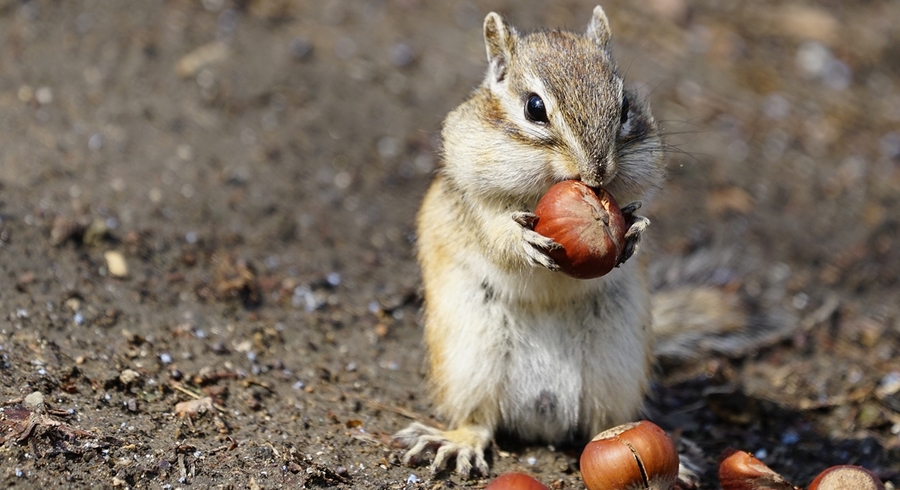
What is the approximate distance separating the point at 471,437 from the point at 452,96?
3243 millimetres

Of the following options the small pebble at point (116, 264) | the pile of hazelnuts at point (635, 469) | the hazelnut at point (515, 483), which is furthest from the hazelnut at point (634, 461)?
the small pebble at point (116, 264)

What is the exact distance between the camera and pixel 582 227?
10.1ft

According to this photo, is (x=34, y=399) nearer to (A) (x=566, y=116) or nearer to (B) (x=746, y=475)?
(A) (x=566, y=116)

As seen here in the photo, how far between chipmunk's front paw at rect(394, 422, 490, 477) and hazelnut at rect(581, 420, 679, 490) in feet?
1.91

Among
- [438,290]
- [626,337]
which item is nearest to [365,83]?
[438,290]

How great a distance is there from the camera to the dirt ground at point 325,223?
3.60 m

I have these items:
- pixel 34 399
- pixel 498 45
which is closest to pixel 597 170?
pixel 498 45

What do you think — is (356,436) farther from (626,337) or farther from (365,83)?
(365,83)

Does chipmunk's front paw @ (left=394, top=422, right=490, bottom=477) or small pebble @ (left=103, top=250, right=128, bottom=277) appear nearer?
chipmunk's front paw @ (left=394, top=422, right=490, bottom=477)

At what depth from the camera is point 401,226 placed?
5609 millimetres

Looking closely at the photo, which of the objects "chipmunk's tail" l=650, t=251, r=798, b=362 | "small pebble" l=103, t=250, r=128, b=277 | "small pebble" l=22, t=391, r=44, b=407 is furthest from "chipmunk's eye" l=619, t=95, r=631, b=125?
"small pebble" l=103, t=250, r=128, b=277

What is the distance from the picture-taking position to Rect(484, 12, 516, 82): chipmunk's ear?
3.67 m

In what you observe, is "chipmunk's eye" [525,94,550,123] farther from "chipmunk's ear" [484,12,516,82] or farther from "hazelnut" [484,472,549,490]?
"hazelnut" [484,472,549,490]

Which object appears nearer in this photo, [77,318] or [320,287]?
[77,318]
